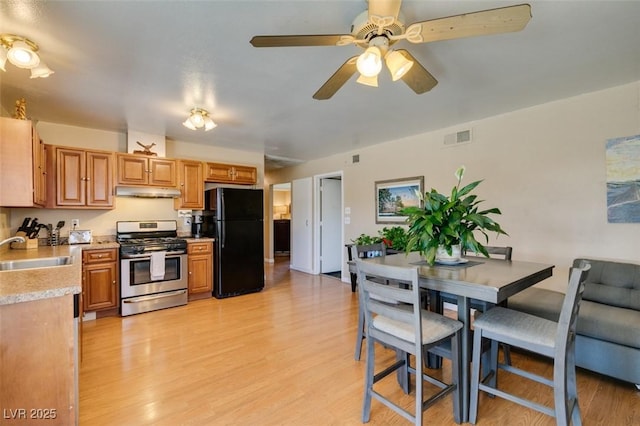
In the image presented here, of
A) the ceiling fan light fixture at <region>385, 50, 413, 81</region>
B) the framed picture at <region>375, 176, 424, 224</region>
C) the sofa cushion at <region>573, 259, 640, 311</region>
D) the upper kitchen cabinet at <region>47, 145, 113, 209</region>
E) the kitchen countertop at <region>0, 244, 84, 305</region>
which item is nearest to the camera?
the kitchen countertop at <region>0, 244, 84, 305</region>

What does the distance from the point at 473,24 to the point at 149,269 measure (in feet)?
13.5

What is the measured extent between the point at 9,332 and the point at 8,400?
305 mm

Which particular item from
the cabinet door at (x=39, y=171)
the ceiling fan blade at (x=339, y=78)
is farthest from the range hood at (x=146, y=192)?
the ceiling fan blade at (x=339, y=78)

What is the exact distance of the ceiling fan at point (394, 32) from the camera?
136 cm

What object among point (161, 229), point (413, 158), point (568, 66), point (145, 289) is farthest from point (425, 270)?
point (161, 229)

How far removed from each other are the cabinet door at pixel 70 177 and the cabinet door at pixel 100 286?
34.6 inches

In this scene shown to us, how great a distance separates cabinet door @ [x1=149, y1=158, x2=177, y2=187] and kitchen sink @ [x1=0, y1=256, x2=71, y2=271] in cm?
180

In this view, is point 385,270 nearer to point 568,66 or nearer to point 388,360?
point 388,360

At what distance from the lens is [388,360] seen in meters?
2.54

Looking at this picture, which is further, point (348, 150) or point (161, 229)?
point (348, 150)

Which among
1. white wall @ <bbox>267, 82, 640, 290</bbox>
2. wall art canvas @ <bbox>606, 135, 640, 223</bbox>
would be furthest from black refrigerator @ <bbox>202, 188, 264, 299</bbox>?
wall art canvas @ <bbox>606, 135, 640, 223</bbox>

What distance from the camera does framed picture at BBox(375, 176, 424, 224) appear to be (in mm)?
4301


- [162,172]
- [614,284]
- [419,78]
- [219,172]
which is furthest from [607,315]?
[162,172]

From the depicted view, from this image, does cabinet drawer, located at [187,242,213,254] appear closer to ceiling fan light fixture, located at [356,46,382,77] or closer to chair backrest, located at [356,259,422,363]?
chair backrest, located at [356,259,422,363]
